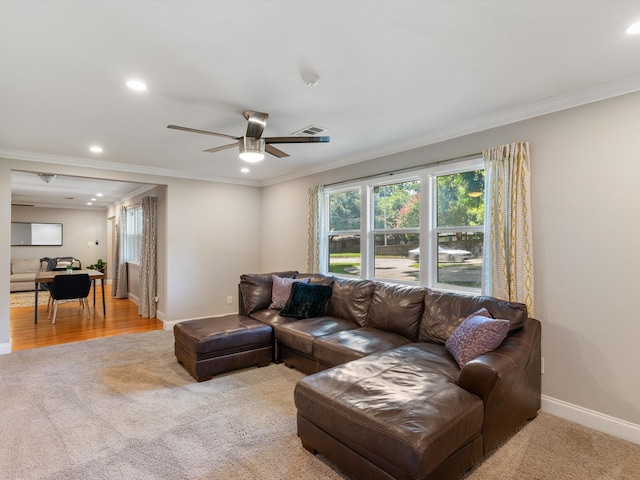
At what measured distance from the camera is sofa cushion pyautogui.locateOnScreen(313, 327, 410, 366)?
284 cm

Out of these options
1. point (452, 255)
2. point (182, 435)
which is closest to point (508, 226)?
point (452, 255)

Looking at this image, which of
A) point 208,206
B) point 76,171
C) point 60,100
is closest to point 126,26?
point 60,100

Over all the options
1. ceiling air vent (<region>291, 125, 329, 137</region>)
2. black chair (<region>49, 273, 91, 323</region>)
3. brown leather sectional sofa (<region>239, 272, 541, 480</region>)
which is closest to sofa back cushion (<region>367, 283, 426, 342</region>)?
brown leather sectional sofa (<region>239, 272, 541, 480</region>)

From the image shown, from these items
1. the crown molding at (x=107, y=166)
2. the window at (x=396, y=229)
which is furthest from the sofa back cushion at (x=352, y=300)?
the crown molding at (x=107, y=166)

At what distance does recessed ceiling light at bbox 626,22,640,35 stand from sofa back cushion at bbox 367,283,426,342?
232cm

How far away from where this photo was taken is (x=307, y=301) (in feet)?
13.0

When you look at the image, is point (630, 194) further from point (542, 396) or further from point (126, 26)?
point (126, 26)

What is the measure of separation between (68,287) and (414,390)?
589 cm

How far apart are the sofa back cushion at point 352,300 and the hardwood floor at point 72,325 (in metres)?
3.13

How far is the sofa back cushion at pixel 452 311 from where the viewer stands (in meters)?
2.60

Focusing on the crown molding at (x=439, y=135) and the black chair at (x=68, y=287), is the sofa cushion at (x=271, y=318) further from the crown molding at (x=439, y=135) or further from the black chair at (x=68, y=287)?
the black chair at (x=68, y=287)

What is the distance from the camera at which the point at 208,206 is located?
5.75 m

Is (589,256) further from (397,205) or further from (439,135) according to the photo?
(397,205)

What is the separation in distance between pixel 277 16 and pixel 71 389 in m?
3.56
